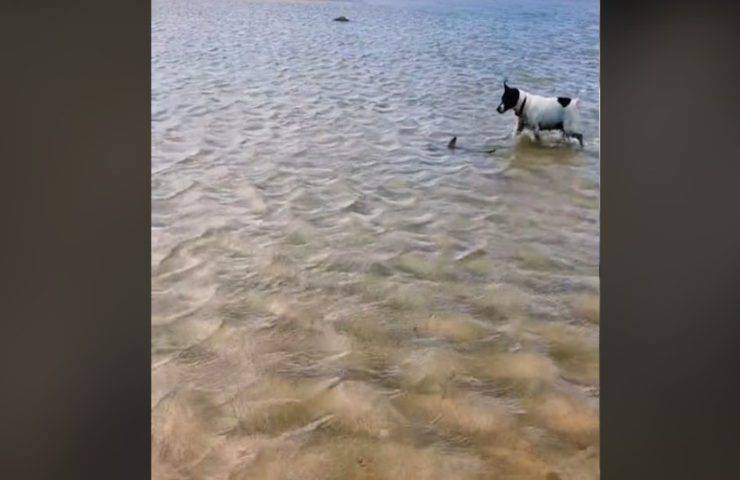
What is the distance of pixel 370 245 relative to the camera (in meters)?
1.85

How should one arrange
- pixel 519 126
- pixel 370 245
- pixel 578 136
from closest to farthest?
1. pixel 370 245
2. pixel 578 136
3. pixel 519 126

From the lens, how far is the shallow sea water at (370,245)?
1.48 m

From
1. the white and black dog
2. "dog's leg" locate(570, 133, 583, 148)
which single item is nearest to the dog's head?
the white and black dog

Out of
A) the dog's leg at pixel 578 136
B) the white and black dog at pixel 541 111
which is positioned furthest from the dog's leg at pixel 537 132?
the dog's leg at pixel 578 136

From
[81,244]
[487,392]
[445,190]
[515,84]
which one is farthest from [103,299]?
[515,84]

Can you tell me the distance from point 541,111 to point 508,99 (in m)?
0.11

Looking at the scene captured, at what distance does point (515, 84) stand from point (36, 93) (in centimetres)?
143

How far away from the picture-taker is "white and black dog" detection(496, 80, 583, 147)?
2.08m

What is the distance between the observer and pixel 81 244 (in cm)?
126

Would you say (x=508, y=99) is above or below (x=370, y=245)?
above

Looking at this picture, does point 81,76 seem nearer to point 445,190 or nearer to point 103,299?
point 103,299

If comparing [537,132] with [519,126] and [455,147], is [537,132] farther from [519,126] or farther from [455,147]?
[455,147]

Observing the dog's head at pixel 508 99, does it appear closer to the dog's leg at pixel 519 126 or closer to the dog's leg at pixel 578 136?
the dog's leg at pixel 519 126

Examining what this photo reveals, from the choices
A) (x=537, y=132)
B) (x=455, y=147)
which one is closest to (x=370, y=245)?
(x=455, y=147)
